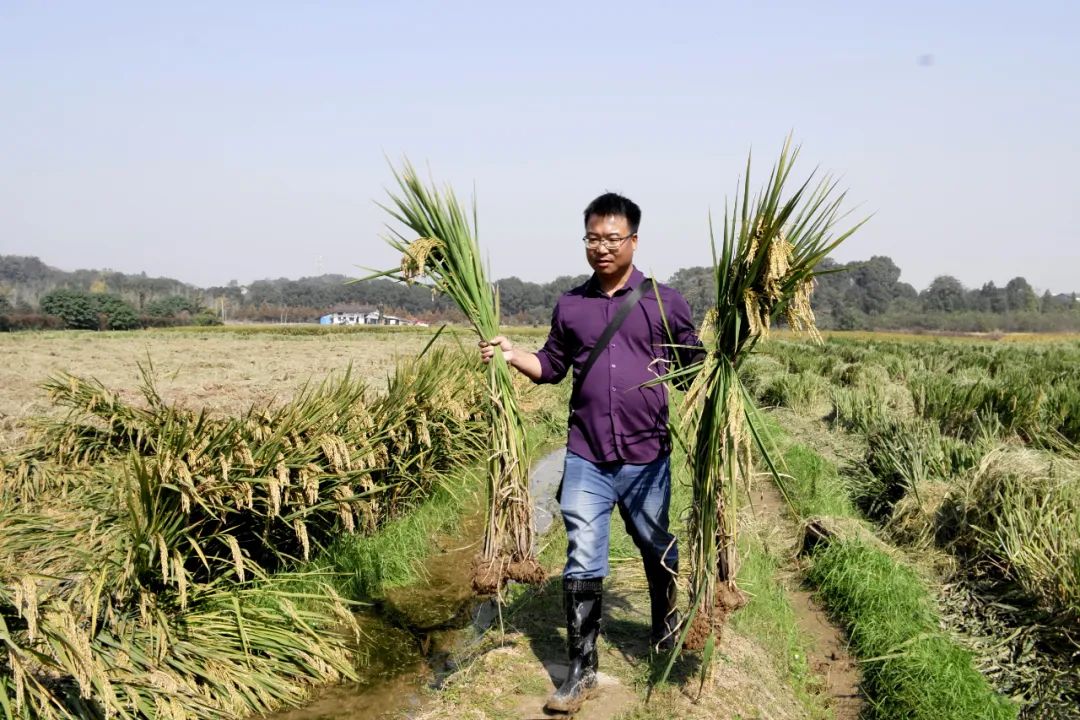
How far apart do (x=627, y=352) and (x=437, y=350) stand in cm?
544

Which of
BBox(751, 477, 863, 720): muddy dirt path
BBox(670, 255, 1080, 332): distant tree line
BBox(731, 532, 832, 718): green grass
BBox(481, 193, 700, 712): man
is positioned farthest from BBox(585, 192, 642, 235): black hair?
BBox(670, 255, 1080, 332): distant tree line

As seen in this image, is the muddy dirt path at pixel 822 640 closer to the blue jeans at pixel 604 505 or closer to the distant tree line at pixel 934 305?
the blue jeans at pixel 604 505

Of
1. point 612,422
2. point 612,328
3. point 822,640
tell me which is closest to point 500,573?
point 612,422

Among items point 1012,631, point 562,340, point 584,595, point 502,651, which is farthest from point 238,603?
point 1012,631

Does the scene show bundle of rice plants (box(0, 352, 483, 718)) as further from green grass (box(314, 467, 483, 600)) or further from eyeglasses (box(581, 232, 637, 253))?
eyeglasses (box(581, 232, 637, 253))

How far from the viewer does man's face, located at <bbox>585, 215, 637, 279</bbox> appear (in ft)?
12.4

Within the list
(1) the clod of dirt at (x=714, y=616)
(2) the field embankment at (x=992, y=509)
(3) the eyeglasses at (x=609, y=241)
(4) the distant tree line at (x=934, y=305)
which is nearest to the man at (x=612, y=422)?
(3) the eyeglasses at (x=609, y=241)

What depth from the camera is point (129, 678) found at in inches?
139

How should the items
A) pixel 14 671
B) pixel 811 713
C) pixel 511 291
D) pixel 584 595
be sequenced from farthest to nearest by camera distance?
pixel 511 291
pixel 811 713
pixel 584 595
pixel 14 671

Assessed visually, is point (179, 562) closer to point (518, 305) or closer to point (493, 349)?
point (493, 349)

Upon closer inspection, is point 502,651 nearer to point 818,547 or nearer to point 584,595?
point 584,595

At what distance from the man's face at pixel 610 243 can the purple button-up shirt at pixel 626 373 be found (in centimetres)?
14

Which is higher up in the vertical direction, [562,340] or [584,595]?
[562,340]

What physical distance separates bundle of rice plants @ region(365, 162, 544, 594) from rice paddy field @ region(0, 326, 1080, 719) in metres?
0.52
